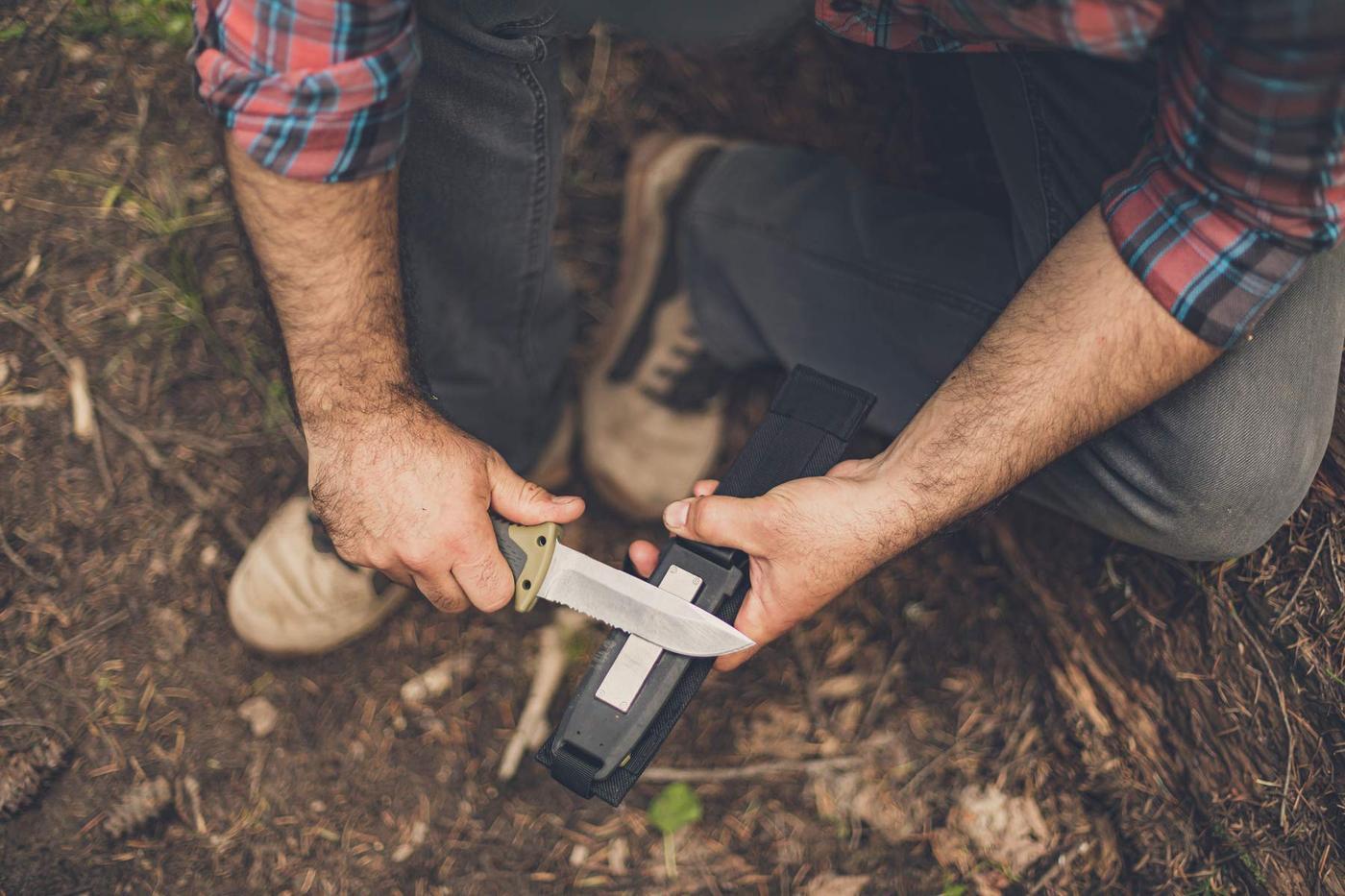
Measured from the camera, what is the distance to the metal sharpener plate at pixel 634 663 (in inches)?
64.8

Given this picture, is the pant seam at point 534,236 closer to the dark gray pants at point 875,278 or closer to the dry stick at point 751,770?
the dark gray pants at point 875,278

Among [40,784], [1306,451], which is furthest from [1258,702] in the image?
[40,784]

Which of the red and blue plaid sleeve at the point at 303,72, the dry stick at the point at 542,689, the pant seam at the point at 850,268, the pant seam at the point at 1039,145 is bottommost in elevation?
the dry stick at the point at 542,689

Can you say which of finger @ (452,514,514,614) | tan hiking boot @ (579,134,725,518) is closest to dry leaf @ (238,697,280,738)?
finger @ (452,514,514,614)

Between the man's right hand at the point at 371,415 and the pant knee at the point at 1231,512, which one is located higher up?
the pant knee at the point at 1231,512

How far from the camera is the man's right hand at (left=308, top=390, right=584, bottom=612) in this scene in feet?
5.04

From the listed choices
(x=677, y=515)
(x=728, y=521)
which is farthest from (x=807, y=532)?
(x=677, y=515)

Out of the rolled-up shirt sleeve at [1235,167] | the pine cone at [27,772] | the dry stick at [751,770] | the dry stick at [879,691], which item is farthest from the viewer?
the dry stick at [879,691]

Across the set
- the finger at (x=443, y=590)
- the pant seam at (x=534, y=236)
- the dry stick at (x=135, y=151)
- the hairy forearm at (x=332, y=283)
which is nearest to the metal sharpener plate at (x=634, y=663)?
the finger at (x=443, y=590)

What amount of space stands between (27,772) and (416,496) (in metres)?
1.30

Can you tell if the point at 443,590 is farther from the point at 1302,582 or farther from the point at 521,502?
the point at 1302,582

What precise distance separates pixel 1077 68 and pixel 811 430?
93 cm

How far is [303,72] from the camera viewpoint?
1360 mm

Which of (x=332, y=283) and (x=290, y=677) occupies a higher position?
(x=332, y=283)
